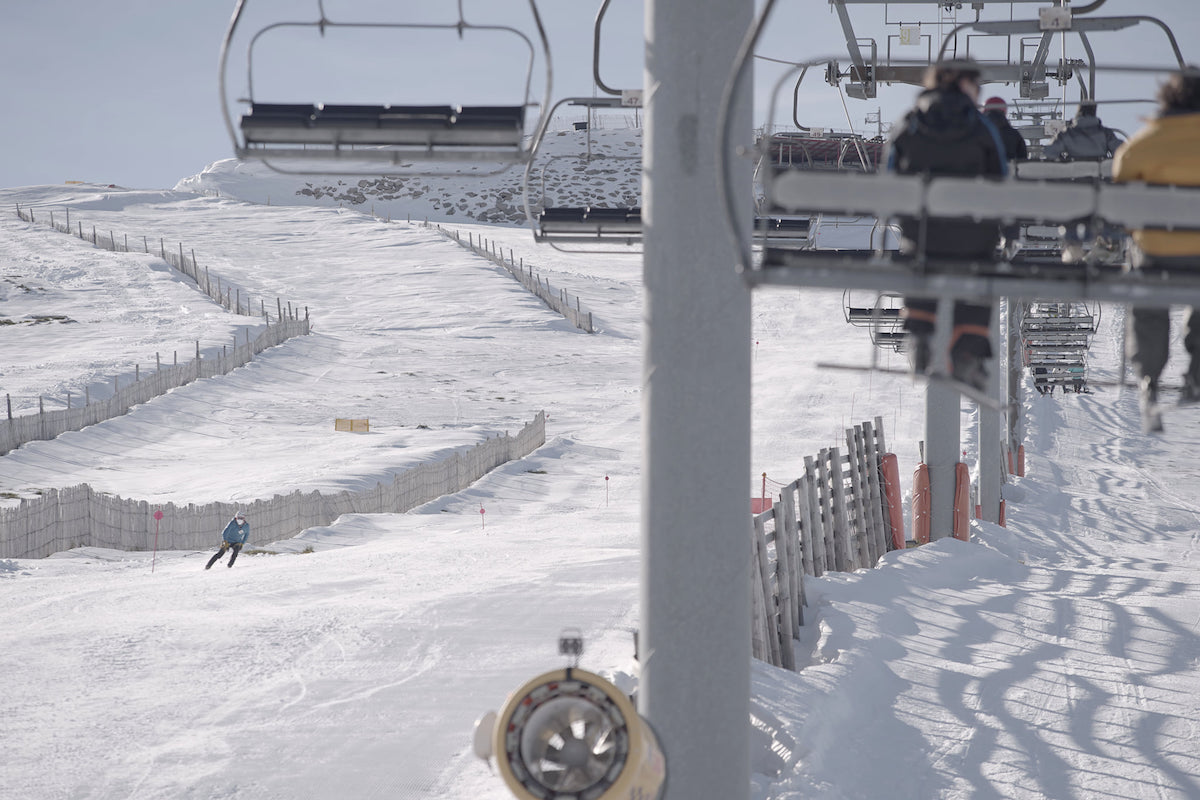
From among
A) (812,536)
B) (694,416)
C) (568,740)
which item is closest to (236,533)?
(812,536)

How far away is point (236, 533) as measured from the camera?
53.1 feet

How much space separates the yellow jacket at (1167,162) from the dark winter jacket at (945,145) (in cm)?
48

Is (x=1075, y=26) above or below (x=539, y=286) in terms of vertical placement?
above

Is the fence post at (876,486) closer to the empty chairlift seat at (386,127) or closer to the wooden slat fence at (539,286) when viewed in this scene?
the empty chairlift seat at (386,127)

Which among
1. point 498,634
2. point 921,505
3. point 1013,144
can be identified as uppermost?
point 1013,144

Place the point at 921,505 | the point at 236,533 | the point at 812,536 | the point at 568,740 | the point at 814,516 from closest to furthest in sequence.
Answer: the point at 568,740 < the point at 812,536 < the point at 814,516 < the point at 236,533 < the point at 921,505

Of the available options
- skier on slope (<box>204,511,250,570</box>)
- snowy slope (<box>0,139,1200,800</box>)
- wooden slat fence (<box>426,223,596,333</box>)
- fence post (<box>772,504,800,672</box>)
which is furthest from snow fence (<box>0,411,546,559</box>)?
wooden slat fence (<box>426,223,596,333</box>)

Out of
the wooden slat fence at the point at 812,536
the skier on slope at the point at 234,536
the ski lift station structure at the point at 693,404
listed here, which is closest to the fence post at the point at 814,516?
the wooden slat fence at the point at 812,536

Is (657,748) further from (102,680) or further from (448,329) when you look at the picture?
(448,329)

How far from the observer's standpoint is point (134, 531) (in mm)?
18328

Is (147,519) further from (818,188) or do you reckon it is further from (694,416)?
(818,188)

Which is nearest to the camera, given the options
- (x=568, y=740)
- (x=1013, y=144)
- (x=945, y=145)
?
(x=568, y=740)

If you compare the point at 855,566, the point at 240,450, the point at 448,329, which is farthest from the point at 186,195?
the point at 855,566

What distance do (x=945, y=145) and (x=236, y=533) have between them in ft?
46.0
